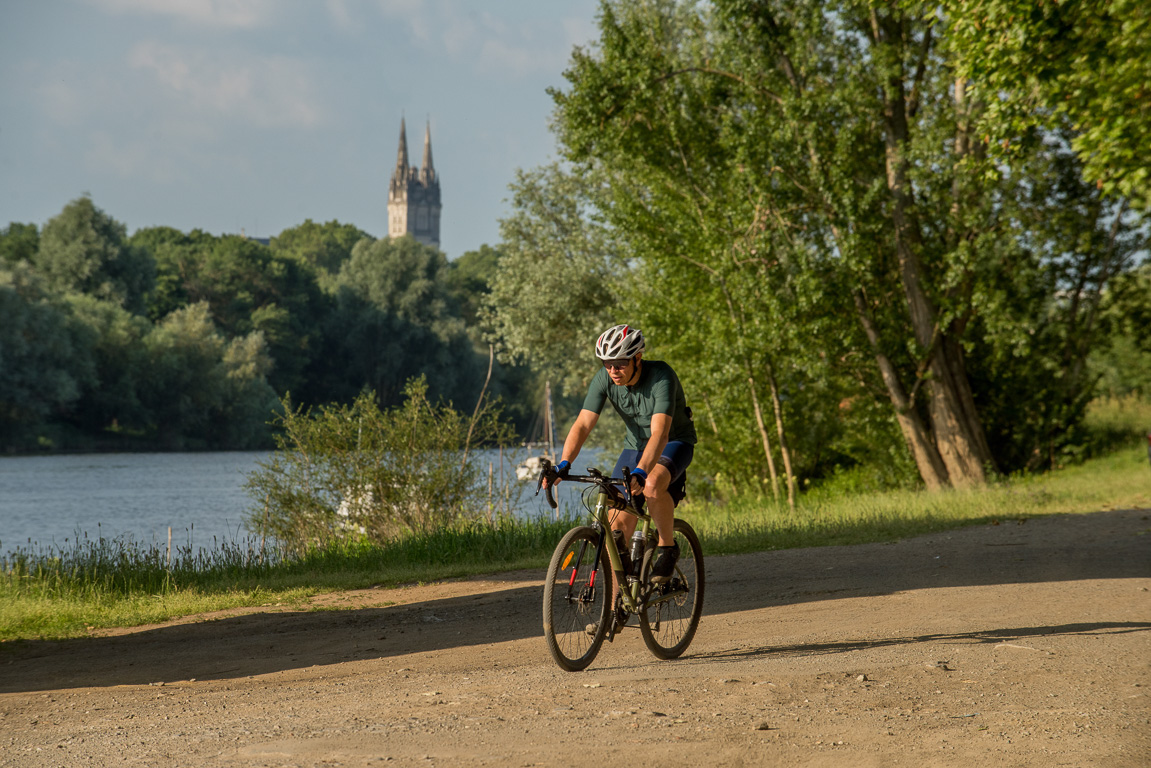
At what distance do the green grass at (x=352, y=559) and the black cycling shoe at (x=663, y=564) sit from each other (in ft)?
16.4

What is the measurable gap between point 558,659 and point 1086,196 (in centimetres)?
1784

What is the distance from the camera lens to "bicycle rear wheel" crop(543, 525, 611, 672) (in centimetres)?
589

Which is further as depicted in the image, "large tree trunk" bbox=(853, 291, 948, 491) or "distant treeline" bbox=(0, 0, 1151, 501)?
"large tree trunk" bbox=(853, 291, 948, 491)

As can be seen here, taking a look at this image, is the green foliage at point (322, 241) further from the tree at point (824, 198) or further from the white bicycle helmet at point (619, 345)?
the white bicycle helmet at point (619, 345)

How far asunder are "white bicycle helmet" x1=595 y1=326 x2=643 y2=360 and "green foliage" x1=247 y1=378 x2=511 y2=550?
29.2 feet

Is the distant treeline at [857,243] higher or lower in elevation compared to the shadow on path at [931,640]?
higher

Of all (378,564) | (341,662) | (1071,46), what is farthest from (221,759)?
(1071,46)

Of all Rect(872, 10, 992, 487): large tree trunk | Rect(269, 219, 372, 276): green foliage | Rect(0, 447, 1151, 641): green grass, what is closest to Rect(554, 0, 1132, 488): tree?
Rect(872, 10, 992, 487): large tree trunk

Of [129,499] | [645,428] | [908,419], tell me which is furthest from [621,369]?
[129,499]

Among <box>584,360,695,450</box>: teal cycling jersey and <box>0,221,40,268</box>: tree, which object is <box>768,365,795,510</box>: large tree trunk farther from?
<box>0,221,40,268</box>: tree

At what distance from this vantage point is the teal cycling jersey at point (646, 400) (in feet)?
19.7

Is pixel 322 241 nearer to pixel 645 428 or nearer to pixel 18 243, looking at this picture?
pixel 18 243

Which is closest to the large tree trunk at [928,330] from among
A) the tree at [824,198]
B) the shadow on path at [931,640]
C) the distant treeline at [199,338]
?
the tree at [824,198]

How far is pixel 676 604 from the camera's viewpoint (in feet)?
21.4
